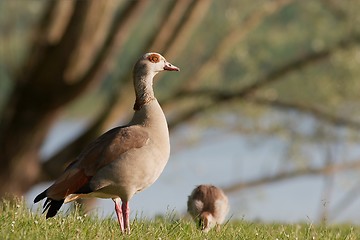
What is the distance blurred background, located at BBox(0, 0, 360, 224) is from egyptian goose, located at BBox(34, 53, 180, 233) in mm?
4451

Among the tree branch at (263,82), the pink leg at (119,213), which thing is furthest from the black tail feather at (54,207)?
the tree branch at (263,82)

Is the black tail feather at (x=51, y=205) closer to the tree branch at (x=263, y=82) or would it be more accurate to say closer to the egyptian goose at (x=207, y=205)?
the egyptian goose at (x=207, y=205)

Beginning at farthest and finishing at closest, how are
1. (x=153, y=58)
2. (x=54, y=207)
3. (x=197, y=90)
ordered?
1. (x=197, y=90)
2. (x=153, y=58)
3. (x=54, y=207)

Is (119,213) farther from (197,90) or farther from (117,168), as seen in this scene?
(197,90)

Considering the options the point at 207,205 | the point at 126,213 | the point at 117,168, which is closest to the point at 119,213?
the point at 126,213

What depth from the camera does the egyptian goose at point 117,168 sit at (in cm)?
838

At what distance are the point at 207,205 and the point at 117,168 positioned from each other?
8.53 feet

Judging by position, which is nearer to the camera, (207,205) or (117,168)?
(117,168)

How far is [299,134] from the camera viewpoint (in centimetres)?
2942

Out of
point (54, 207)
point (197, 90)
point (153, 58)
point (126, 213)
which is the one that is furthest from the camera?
point (197, 90)

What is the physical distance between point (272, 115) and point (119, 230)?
21.3 m

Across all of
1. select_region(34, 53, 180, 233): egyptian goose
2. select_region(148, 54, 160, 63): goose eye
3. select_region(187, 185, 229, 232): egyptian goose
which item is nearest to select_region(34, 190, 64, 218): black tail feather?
select_region(34, 53, 180, 233): egyptian goose

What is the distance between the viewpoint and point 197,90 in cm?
2275

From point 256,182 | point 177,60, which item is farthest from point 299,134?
point 177,60
